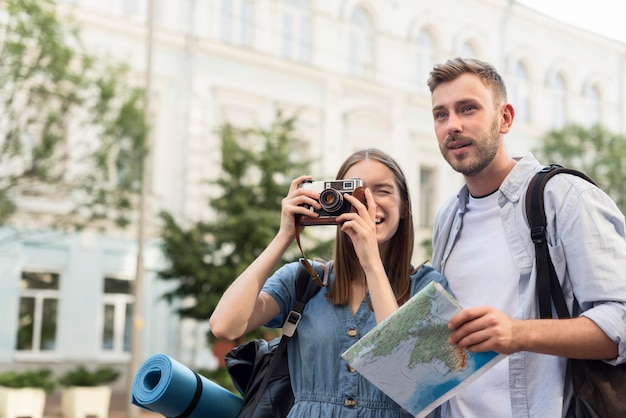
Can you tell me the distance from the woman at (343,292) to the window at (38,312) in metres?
15.7

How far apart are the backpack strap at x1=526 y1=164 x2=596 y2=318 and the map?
0.37 metres

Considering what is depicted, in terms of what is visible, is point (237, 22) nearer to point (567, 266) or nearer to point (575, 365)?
point (567, 266)

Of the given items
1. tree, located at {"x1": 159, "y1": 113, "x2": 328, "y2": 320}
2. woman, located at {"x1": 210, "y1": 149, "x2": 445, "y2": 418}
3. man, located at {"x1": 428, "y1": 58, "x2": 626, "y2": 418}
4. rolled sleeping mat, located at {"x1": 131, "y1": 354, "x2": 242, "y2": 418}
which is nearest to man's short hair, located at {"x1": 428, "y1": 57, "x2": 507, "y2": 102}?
man, located at {"x1": 428, "y1": 58, "x2": 626, "y2": 418}

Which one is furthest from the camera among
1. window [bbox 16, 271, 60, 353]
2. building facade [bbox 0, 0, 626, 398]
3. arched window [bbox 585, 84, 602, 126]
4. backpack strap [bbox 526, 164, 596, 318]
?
arched window [bbox 585, 84, 602, 126]

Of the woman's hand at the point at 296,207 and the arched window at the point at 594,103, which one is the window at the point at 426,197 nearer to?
the arched window at the point at 594,103

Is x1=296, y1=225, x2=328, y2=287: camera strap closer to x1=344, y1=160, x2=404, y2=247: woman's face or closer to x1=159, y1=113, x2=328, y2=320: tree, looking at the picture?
x1=344, y1=160, x2=404, y2=247: woman's face

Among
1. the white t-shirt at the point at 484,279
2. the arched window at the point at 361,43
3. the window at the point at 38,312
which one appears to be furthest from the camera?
the arched window at the point at 361,43

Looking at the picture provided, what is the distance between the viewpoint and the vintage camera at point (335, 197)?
263cm

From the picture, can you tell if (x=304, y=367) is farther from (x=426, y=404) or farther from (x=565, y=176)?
(x=565, y=176)

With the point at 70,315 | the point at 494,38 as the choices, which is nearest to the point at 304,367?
the point at 70,315

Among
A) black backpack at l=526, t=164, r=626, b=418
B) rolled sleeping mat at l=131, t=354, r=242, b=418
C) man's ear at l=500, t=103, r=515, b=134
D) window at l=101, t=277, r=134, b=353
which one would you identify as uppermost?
man's ear at l=500, t=103, r=515, b=134

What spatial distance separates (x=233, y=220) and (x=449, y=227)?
463 inches

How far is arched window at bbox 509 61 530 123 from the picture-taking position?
86.3 feet

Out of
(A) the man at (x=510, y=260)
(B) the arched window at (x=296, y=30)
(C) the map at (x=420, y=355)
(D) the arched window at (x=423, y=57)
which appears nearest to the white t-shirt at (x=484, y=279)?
(A) the man at (x=510, y=260)
